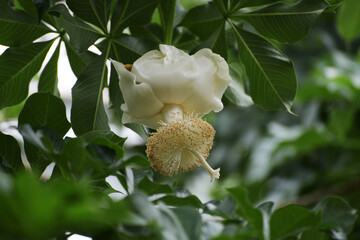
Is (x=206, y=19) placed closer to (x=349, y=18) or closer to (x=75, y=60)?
(x=75, y=60)

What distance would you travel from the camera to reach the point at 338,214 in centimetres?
53

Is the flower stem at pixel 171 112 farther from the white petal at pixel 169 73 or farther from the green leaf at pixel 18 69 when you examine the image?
the green leaf at pixel 18 69

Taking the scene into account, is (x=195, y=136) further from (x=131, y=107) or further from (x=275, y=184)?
(x=275, y=184)

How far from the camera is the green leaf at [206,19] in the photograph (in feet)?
2.44

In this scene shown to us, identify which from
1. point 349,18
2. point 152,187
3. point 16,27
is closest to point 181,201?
point 152,187

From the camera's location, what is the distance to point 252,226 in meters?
0.45

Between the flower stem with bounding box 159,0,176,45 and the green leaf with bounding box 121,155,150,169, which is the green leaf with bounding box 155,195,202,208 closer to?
the green leaf with bounding box 121,155,150,169

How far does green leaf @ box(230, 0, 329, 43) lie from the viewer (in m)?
0.67

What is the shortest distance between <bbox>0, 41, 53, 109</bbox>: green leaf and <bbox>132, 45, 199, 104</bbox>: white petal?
197 mm

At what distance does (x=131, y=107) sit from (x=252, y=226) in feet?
0.79

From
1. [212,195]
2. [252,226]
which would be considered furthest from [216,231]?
[212,195]

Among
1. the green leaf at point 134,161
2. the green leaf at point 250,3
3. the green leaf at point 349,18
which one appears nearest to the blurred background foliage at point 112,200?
the green leaf at point 134,161

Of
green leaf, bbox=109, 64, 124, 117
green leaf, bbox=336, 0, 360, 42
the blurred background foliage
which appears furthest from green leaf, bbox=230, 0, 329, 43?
green leaf, bbox=336, 0, 360, 42

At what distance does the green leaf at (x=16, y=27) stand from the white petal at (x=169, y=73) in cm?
19
